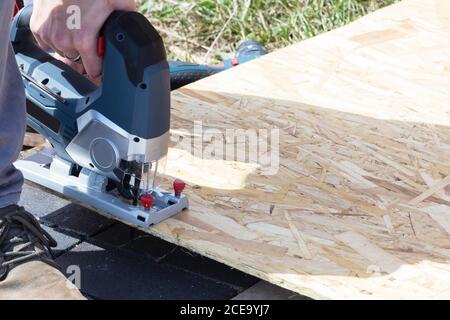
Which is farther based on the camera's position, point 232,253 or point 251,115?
point 251,115

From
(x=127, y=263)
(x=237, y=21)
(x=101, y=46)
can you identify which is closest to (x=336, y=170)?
(x=127, y=263)

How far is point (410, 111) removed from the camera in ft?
12.9

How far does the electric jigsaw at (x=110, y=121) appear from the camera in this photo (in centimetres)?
294

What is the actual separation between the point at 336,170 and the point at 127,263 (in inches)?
33.5

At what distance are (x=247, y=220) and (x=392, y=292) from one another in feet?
1.95

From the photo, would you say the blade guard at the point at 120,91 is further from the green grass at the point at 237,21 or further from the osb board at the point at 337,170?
the green grass at the point at 237,21

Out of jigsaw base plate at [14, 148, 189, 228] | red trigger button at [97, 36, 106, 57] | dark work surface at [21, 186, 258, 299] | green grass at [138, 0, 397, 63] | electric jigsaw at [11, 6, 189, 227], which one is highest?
red trigger button at [97, 36, 106, 57]

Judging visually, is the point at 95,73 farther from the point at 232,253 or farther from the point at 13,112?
the point at 232,253

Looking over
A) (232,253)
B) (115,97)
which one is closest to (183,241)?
(232,253)

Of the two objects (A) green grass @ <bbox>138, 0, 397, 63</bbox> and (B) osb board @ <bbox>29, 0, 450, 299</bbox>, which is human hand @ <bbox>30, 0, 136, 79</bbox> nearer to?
(B) osb board @ <bbox>29, 0, 450, 299</bbox>

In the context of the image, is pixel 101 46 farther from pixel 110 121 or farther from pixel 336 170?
pixel 336 170

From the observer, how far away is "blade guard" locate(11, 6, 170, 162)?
2.93m

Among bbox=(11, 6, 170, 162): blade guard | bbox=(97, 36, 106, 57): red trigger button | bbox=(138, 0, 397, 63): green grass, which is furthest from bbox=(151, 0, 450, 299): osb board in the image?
bbox=(138, 0, 397, 63): green grass
